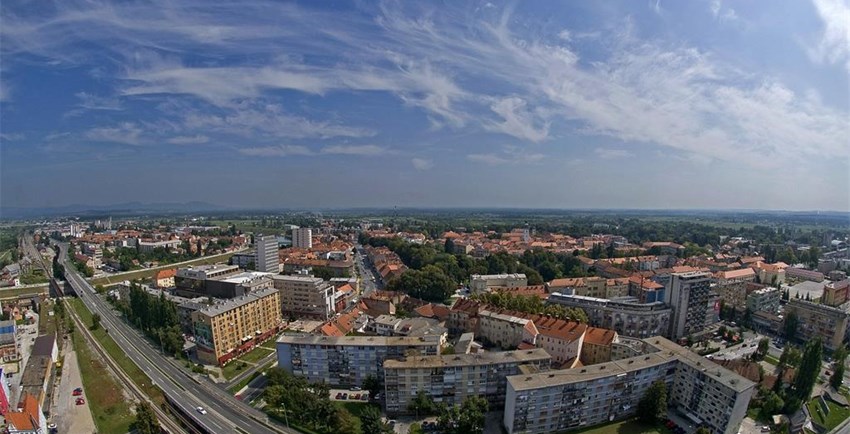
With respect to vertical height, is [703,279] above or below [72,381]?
above

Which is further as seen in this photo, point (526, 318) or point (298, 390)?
point (526, 318)

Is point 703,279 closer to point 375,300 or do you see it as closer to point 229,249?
A: point 375,300

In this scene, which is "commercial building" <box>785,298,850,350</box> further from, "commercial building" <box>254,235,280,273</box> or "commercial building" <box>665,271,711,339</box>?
"commercial building" <box>254,235,280,273</box>

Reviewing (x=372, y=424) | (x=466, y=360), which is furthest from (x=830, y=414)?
(x=372, y=424)

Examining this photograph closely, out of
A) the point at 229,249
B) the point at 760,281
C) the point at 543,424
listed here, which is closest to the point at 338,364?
the point at 543,424

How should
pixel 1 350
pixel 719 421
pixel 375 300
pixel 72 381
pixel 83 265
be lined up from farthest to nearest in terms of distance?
pixel 83 265, pixel 375 300, pixel 1 350, pixel 72 381, pixel 719 421

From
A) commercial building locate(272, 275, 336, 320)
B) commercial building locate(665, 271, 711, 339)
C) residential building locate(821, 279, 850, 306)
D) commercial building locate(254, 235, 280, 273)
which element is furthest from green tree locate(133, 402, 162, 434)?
residential building locate(821, 279, 850, 306)
